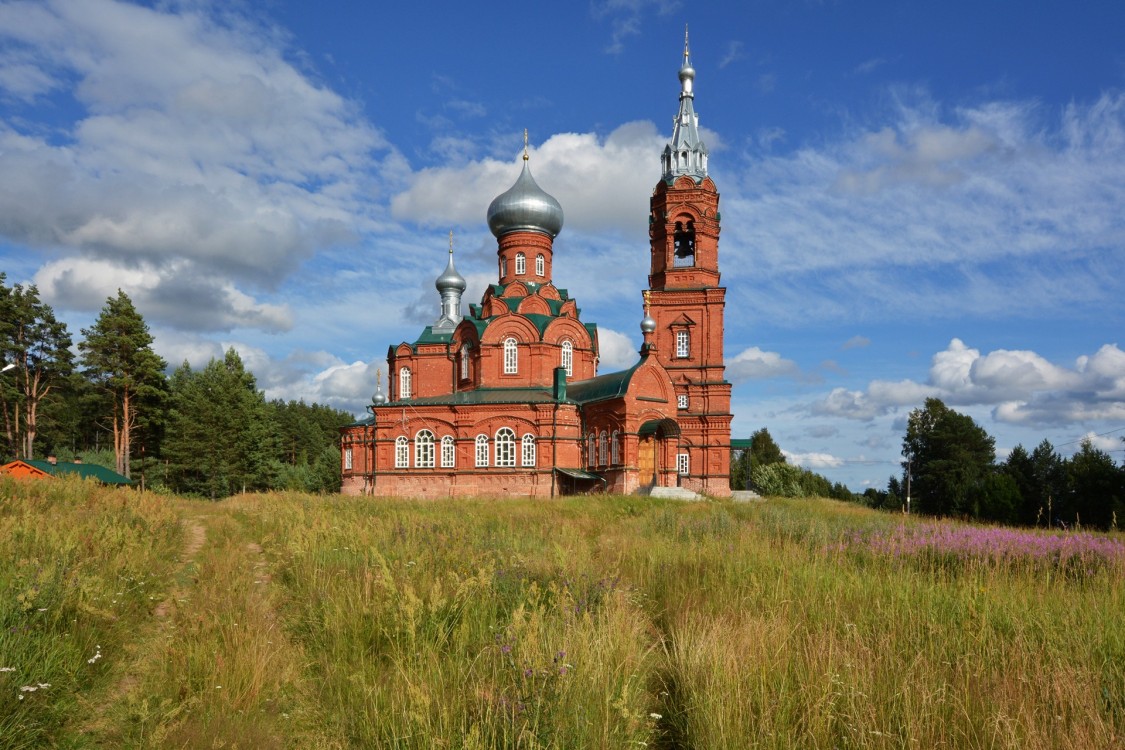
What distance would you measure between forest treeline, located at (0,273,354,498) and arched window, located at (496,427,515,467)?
13.8 meters

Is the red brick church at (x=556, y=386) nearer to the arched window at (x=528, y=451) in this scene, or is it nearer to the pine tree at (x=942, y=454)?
the arched window at (x=528, y=451)

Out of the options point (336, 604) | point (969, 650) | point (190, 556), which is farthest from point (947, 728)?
point (190, 556)

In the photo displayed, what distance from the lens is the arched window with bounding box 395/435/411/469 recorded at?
34.6 m

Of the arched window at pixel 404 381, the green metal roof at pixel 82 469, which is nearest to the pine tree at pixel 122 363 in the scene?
the green metal roof at pixel 82 469

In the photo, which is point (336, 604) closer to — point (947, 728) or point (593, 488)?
point (947, 728)

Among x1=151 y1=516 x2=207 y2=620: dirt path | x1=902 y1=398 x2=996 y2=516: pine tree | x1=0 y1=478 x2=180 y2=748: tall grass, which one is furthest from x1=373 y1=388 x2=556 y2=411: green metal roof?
x1=902 y1=398 x2=996 y2=516: pine tree

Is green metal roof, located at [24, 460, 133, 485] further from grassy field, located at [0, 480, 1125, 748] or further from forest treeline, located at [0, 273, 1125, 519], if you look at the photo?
grassy field, located at [0, 480, 1125, 748]

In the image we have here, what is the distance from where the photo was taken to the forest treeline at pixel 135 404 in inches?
1543

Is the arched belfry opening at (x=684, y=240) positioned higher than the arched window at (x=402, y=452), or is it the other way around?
the arched belfry opening at (x=684, y=240)

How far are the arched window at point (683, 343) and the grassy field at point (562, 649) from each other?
2742 centimetres

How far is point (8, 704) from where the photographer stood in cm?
386

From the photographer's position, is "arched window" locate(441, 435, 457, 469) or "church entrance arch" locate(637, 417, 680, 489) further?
"arched window" locate(441, 435, 457, 469)

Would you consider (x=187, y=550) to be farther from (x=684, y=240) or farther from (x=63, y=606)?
(x=684, y=240)

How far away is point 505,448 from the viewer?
3331 centimetres
